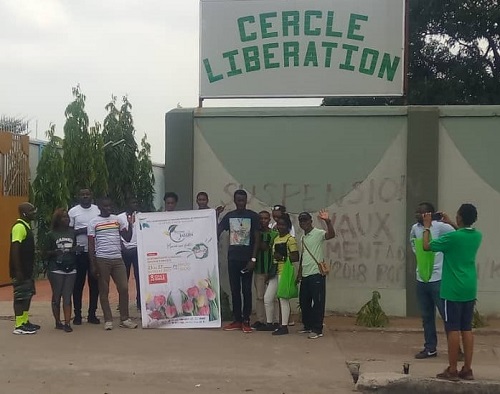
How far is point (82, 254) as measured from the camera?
33.0 ft

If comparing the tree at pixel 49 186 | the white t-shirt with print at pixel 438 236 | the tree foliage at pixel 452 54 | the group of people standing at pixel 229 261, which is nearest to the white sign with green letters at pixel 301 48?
the group of people standing at pixel 229 261

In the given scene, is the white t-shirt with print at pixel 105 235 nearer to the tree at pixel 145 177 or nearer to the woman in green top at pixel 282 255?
the woman in green top at pixel 282 255

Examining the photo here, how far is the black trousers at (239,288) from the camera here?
32.2 ft

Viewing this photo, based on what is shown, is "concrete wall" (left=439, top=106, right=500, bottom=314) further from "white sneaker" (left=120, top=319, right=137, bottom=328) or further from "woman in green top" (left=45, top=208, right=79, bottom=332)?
"woman in green top" (left=45, top=208, right=79, bottom=332)

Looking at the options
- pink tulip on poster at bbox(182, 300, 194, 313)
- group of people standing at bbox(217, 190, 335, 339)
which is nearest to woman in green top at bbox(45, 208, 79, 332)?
pink tulip on poster at bbox(182, 300, 194, 313)

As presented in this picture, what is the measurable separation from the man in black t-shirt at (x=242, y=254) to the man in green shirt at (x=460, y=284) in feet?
10.4

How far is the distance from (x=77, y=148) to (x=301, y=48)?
8.80 m

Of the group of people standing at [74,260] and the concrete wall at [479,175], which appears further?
the concrete wall at [479,175]

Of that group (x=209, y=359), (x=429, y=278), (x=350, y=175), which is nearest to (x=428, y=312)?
(x=429, y=278)

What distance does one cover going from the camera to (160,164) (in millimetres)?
30812

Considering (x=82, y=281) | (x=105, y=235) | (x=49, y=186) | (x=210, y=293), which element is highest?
(x=49, y=186)

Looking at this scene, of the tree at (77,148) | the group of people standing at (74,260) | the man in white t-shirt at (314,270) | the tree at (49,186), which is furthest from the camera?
the tree at (77,148)

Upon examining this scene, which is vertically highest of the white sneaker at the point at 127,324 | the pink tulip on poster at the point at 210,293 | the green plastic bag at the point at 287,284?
the green plastic bag at the point at 287,284

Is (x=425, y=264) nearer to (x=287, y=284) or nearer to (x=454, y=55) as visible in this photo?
(x=287, y=284)
